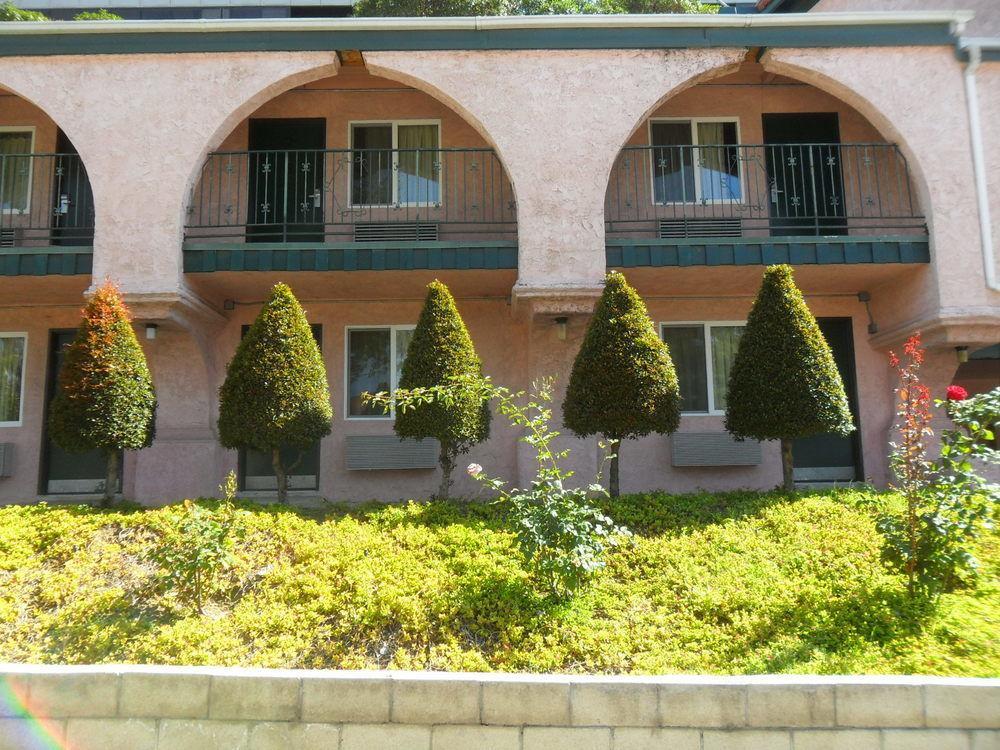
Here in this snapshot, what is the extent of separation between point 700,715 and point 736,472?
21.1 ft

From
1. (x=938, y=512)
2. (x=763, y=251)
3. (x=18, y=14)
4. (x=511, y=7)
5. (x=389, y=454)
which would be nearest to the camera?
(x=938, y=512)

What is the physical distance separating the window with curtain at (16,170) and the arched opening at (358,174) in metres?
2.72

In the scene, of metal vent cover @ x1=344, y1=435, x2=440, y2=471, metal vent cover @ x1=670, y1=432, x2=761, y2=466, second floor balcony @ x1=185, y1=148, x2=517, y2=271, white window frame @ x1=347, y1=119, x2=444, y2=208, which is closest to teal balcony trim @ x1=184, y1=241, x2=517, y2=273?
second floor balcony @ x1=185, y1=148, x2=517, y2=271

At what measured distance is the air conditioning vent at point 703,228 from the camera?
36.8 feet

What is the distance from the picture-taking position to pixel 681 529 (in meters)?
7.24

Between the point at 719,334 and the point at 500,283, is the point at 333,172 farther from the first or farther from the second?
the point at 719,334

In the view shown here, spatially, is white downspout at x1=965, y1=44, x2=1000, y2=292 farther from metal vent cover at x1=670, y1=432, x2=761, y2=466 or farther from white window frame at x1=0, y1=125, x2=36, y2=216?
white window frame at x1=0, y1=125, x2=36, y2=216

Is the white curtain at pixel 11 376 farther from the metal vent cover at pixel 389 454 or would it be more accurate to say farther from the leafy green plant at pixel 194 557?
the leafy green plant at pixel 194 557

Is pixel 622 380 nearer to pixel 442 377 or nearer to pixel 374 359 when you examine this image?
pixel 442 377

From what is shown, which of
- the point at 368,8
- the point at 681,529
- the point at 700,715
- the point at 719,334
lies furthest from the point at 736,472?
the point at 368,8

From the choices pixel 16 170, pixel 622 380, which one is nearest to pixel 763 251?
pixel 622 380

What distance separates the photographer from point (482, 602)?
5938mm

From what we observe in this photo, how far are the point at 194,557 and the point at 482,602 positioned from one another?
2284mm

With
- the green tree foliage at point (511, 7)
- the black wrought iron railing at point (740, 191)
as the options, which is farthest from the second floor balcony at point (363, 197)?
the green tree foliage at point (511, 7)
